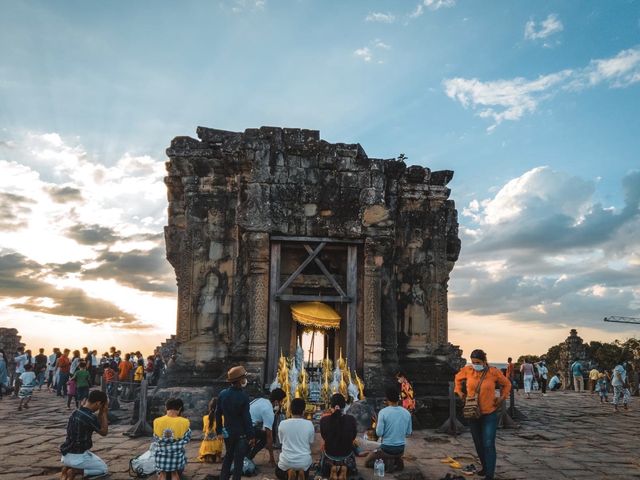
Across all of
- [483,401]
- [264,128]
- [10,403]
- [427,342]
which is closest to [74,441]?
[483,401]

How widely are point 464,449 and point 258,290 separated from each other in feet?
18.5

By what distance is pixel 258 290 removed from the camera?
12812 millimetres

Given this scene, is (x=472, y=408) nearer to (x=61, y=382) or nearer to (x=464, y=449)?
(x=464, y=449)

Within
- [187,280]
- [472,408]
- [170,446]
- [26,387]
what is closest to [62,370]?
[26,387]

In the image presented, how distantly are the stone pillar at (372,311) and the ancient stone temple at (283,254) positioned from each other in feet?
0.08

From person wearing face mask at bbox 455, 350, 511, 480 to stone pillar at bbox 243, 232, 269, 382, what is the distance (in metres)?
5.89

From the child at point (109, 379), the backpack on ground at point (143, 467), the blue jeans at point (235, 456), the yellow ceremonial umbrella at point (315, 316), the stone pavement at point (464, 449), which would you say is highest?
the yellow ceremonial umbrella at point (315, 316)

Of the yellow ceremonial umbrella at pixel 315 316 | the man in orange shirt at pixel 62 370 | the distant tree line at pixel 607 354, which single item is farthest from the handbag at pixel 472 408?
the distant tree line at pixel 607 354

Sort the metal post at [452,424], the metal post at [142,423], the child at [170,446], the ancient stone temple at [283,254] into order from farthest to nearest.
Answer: the ancient stone temple at [283,254]
the metal post at [452,424]
the metal post at [142,423]
the child at [170,446]

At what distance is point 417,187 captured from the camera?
15539mm

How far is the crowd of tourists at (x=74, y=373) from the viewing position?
1553cm

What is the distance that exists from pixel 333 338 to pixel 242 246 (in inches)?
230

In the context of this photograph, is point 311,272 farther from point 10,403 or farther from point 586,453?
point 10,403

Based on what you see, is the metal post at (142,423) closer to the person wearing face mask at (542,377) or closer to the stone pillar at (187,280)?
the stone pillar at (187,280)
